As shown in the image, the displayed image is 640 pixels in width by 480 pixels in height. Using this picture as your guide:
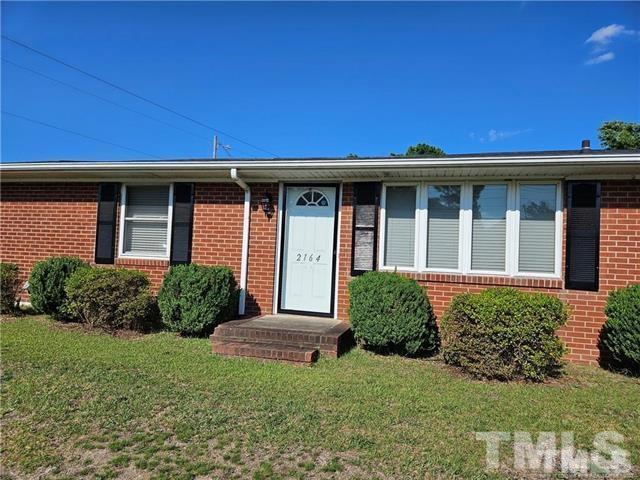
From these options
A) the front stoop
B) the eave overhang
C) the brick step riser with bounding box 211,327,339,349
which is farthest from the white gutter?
the brick step riser with bounding box 211,327,339,349

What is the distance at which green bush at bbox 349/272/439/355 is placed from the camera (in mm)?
5859

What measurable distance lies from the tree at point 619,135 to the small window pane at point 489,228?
19.2 m

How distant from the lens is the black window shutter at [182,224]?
7871 millimetres

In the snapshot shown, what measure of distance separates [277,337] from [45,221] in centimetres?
577

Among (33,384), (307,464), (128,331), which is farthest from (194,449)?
(128,331)

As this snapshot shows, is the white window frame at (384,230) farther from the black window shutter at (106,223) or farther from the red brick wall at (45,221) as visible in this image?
the red brick wall at (45,221)

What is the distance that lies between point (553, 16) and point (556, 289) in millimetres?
4537

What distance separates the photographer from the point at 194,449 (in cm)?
315

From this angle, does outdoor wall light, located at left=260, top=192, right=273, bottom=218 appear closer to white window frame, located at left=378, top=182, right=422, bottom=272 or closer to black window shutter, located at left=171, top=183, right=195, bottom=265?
black window shutter, located at left=171, top=183, right=195, bottom=265

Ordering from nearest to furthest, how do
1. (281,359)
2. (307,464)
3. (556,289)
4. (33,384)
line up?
(307,464)
(33,384)
(281,359)
(556,289)

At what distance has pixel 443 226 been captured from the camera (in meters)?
6.76

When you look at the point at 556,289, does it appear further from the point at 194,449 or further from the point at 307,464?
the point at 194,449

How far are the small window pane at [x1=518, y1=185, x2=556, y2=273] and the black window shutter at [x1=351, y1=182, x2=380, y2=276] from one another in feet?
6.87

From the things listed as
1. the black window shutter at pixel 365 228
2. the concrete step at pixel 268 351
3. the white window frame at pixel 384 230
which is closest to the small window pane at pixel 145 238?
the concrete step at pixel 268 351
